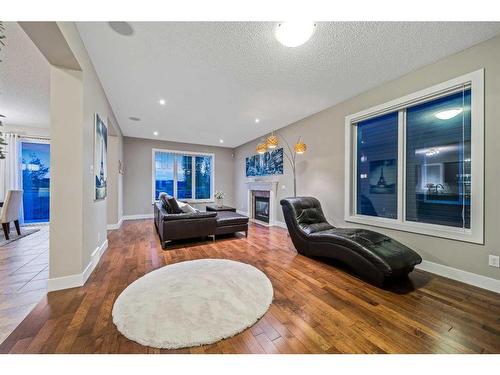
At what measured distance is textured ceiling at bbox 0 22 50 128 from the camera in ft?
7.52

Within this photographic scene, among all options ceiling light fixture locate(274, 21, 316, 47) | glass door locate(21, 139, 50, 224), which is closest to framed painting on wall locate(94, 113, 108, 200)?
ceiling light fixture locate(274, 21, 316, 47)

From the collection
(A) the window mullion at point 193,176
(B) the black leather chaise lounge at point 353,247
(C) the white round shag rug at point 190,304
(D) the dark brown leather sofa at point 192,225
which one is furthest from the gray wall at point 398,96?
(A) the window mullion at point 193,176

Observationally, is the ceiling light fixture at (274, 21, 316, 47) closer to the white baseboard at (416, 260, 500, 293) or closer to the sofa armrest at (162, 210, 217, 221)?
the sofa armrest at (162, 210, 217, 221)

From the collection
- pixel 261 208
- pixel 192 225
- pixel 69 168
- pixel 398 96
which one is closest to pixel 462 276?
pixel 398 96

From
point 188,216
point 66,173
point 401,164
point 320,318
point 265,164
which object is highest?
point 265,164

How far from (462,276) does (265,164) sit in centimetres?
469

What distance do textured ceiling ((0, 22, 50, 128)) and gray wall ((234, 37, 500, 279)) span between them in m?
4.66

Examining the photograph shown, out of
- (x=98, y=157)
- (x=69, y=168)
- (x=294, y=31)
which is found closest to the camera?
(x=294, y=31)

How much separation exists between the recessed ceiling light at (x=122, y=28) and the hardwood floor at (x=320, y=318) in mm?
2737

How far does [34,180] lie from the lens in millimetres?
5539

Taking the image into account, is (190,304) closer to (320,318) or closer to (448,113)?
(320,318)

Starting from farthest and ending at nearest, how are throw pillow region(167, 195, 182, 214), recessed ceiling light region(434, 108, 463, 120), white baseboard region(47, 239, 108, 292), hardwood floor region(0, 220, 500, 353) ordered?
throw pillow region(167, 195, 182, 214) → recessed ceiling light region(434, 108, 463, 120) → white baseboard region(47, 239, 108, 292) → hardwood floor region(0, 220, 500, 353)

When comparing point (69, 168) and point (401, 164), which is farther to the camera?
point (401, 164)
